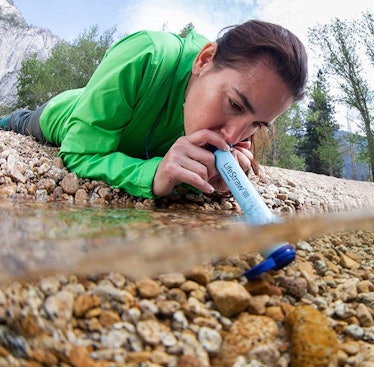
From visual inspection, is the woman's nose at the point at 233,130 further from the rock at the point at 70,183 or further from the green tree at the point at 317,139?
the green tree at the point at 317,139

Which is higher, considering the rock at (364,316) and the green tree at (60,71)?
the green tree at (60,71)

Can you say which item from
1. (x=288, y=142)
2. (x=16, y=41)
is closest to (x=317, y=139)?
A: (x=288, y=142)

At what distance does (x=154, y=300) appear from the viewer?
462 millimetres

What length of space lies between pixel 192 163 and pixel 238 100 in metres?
0.30

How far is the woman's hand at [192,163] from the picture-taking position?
1291 millimetres

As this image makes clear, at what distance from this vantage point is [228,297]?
487mm

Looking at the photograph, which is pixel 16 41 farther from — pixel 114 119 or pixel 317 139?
pixel 114 119

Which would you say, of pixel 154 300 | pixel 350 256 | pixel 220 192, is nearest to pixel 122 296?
pixel 154 300

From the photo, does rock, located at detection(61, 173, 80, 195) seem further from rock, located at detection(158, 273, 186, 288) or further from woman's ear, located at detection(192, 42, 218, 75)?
rock, located at detection(158, 273, 186, 288)

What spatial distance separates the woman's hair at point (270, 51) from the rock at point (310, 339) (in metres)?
1.10

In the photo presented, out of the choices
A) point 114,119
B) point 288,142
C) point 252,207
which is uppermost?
point 288,142

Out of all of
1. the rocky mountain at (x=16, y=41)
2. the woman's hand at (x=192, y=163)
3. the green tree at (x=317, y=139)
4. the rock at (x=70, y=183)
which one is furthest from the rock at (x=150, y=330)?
the rocky mountain at (x=16, y=41)

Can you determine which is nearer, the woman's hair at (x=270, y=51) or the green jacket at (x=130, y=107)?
the woman's hair at (x=270, y=51)

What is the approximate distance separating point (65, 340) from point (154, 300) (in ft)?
0.38
